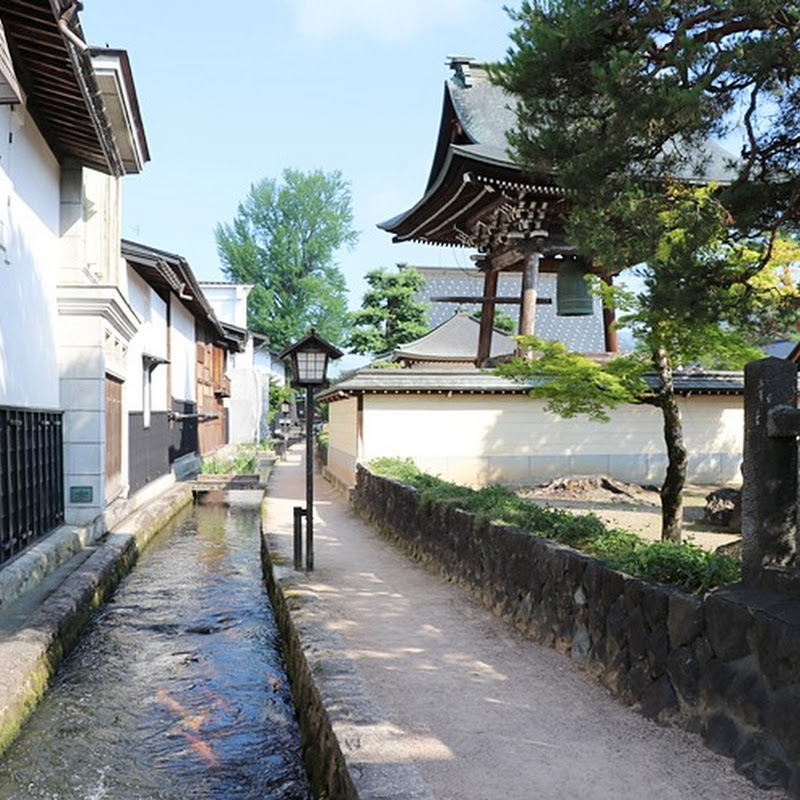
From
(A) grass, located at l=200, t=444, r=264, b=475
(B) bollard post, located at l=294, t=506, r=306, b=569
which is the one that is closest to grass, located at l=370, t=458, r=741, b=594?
(B) bollard post, located at l=294, t=506, r=306, b=569

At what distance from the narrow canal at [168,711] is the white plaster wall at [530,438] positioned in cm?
817

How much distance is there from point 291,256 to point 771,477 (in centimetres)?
4918

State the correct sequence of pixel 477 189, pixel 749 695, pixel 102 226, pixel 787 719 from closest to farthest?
pixel 787 719 → pixel 749 695 → pixel 102 226 → pixel 477 189

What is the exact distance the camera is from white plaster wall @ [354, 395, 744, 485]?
1916 centimetres

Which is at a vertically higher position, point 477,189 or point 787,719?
point 477,189

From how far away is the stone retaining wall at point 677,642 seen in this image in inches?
152

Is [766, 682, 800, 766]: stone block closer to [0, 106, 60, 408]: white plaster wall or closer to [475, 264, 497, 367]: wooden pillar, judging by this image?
[0, 106, 60, 408]: white plaster wall

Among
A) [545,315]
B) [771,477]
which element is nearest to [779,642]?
[771,477]

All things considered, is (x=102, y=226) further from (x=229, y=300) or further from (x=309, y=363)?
(x=229, y=300)

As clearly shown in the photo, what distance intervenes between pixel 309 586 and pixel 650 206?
528 centimetres

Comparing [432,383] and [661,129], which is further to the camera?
[432,383]

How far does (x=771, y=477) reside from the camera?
Result: 455 cm

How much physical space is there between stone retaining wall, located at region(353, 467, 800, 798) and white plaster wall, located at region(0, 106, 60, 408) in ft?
18.5

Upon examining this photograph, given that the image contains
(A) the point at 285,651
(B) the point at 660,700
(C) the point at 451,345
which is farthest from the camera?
(C) the point at 451,345
